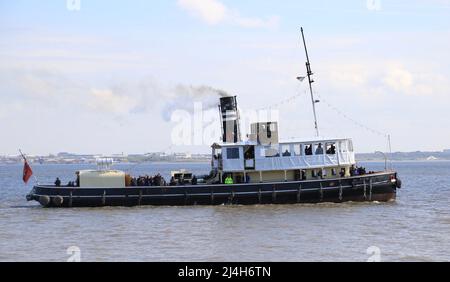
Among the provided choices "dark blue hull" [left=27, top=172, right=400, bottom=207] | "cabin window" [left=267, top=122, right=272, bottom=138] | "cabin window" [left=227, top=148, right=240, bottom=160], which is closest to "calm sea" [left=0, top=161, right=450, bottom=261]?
"dark blue hull" [left=27, top=172, right=400, bottom=207]

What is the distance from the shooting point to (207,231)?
32.8 m

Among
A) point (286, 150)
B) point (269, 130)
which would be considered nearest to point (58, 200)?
point (269, 130)

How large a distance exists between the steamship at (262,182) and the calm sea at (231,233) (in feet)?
3.17

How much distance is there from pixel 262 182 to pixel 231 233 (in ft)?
37.8

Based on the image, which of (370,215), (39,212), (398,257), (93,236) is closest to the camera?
(398,257)

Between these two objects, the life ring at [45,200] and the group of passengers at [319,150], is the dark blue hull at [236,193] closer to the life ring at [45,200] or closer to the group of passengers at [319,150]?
the life ring at [45,200]

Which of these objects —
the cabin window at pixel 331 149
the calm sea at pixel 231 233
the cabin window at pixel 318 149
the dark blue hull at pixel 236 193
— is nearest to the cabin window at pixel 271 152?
the dark blue hull at pixel 236 193

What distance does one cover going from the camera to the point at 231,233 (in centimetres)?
3212

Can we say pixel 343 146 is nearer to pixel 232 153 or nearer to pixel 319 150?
pixel 319 150

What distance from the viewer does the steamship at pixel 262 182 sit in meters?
42.9
